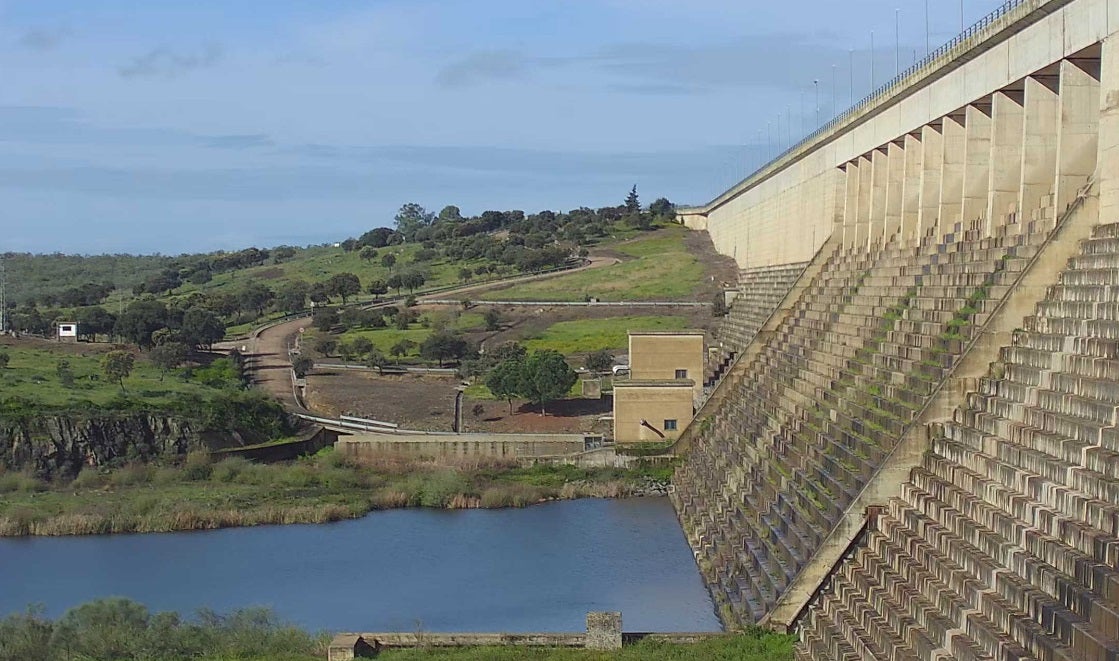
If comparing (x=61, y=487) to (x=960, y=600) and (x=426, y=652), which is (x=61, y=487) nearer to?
(x=426, y=652)

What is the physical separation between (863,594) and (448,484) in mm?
20388

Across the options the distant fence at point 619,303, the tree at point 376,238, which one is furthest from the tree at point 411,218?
the distant fence at point 619,303

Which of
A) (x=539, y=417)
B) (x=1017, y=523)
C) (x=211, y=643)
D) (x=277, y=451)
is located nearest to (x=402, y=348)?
(x=539, y=417)

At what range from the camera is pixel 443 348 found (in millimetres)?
55562

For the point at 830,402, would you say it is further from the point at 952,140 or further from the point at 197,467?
the point at 197,467

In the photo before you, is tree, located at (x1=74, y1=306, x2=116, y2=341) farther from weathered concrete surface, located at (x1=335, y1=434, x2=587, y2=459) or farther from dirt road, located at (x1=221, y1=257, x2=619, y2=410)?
weathered concrete surface, located at (x1=335, y1=434, x2=587, y2=459)

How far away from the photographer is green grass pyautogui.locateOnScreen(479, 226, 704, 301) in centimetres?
6656

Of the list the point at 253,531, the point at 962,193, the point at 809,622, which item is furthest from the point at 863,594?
the point at 253,531

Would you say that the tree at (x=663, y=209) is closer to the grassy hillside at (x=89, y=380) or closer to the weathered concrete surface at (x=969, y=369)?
the grassy hillside at (x=89, y=380)

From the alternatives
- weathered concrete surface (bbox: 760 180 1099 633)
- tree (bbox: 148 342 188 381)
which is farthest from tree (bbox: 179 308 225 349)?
weathered concrete surface (bbox: 760 180 1099 633)

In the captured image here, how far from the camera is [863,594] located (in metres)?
16.3

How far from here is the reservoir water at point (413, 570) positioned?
77.2 ft

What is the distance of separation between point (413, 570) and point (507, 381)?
17633 millimetres

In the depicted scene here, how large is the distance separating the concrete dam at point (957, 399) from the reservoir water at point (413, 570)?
1.37 meters
